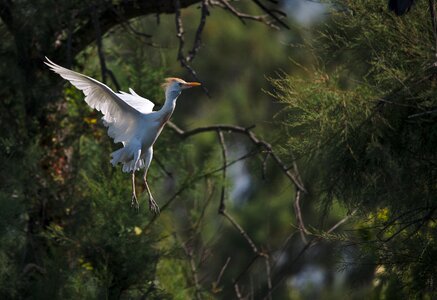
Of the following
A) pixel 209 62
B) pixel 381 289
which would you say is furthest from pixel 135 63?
pixel 209 62

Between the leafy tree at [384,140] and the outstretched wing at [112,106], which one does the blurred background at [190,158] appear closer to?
the leafy tree at [384,140]

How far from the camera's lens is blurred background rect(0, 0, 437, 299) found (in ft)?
11.8

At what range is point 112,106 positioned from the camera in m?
3.80

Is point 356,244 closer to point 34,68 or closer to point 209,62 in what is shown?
point 34,68

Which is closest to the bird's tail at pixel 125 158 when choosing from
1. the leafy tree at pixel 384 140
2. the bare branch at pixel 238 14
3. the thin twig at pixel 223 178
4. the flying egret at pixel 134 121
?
the flying egret at pixel 134 121

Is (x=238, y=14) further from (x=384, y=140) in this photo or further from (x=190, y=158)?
(x=384, y=140)

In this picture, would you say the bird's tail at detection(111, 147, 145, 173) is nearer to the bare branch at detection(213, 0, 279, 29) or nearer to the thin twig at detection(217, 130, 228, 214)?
the thin twig at detection(217, 130, 228, 214)

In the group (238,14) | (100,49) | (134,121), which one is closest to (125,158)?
(134,121)

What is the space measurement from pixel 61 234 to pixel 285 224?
16.1ft

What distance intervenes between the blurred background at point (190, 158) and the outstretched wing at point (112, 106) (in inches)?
12.6

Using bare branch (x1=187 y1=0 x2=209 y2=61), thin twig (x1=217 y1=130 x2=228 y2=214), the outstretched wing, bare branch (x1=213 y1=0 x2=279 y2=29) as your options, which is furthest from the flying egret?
bare branch (x1=213 y1=0 x2=279 y2=29)

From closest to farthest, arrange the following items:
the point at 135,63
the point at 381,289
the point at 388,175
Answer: the point at 388,175
the point at 381,289
the point at 135,63

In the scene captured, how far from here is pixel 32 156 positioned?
4613 millimetres

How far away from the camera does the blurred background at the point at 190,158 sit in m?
3.59
